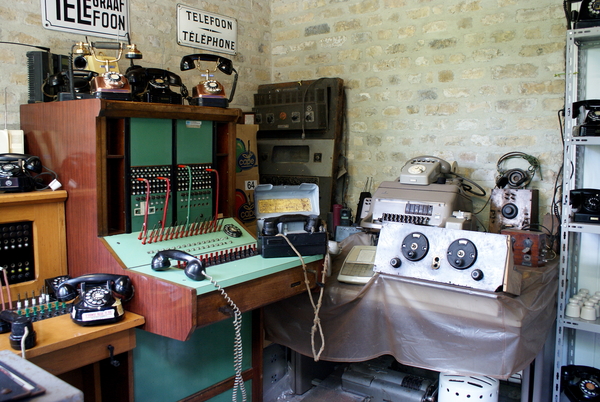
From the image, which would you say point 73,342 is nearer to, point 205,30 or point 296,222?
point 296,222

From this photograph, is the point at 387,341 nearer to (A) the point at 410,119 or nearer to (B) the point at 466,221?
(B) the point at 466,221

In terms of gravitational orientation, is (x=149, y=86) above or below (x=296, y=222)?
above

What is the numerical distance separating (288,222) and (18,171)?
1102 millimetres

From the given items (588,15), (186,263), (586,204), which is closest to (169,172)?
(186,263)

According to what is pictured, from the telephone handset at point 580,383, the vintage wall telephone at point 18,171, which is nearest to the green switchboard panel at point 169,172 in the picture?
the vintage wall telephone at point 18,171

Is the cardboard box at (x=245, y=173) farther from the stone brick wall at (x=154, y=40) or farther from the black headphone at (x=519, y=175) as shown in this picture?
the black headphone at (x=519, y=175)

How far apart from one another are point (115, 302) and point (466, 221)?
1650mm

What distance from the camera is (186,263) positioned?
1.83 metres

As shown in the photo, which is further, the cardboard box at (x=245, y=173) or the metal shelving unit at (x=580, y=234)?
the cardboard box at (x=245, y=173)

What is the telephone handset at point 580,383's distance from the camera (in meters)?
2.38

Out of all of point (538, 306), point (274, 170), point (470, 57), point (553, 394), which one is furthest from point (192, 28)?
point (553, 394)

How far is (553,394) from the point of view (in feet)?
8.28

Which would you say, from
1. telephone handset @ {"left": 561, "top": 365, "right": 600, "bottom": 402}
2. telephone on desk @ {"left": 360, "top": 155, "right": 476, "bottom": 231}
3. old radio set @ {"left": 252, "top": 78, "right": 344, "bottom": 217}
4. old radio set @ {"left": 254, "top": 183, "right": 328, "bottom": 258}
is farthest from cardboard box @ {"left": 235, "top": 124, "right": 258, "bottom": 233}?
telephone handset @ {"left": 561, "top": 365, "right": 600, "bottom": 402}

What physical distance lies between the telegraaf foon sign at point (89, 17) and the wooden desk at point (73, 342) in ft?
5.41
